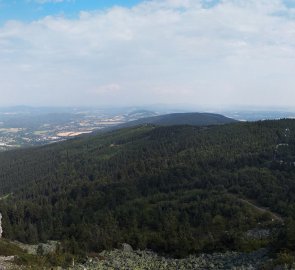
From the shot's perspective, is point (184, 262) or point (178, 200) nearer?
point (184, 262)

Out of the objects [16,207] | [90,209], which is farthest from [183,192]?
[16,207]

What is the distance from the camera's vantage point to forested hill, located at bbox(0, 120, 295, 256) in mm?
75000

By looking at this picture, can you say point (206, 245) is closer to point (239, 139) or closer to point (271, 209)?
point (271, 209)

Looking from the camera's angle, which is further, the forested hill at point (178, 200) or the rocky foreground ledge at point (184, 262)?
the forested hill at point (178, 200)

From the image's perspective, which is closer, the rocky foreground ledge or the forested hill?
the rocky foreground ledge

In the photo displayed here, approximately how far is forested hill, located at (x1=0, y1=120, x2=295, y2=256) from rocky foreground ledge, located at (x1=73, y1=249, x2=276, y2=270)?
11.6 feet

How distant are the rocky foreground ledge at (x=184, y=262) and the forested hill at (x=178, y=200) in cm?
354

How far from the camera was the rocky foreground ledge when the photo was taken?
50.1m

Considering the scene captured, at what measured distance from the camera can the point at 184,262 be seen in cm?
5534

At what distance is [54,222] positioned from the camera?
A: 112 m

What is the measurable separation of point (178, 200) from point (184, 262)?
57.1 metres

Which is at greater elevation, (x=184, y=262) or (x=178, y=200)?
(x=184, y=262)

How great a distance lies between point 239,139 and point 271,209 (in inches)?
3359

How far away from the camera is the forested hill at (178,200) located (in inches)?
2953
